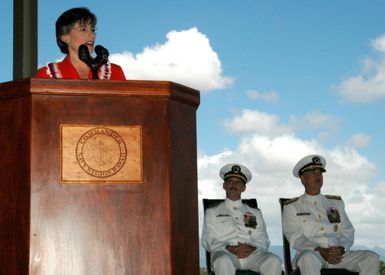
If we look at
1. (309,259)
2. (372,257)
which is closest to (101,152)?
(309,259)

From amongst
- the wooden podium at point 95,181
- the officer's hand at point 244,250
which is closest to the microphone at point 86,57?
Answer: the wooden podium at point 95,181

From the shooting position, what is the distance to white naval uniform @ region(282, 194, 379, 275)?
4.23 m

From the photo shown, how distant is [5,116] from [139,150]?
0.39 m

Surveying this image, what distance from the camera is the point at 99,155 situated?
166 cm

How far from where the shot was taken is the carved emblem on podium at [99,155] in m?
1.65

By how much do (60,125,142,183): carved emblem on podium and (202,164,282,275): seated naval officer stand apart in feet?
8.40

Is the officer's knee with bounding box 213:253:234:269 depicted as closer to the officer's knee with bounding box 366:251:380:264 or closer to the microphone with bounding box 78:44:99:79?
the officer's knee with bounding box 366:251:380:264

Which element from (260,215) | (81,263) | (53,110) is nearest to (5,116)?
(53,110)

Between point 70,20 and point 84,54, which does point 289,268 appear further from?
point 84,54

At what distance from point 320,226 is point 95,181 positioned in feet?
10.0

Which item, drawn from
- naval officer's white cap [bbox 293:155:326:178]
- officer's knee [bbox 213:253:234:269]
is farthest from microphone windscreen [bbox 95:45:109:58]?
naval officer's white cap [bbox 293:155:326:178]

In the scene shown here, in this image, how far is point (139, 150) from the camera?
1677mm

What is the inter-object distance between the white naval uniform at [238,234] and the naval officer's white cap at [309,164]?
0.40 metres

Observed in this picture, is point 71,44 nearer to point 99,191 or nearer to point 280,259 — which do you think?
point 99,191
